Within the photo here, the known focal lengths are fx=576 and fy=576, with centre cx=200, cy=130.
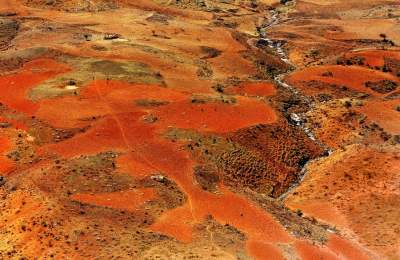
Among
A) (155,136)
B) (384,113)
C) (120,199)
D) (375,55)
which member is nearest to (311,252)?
(120,199)

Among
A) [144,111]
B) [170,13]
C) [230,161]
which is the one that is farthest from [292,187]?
[170,13]

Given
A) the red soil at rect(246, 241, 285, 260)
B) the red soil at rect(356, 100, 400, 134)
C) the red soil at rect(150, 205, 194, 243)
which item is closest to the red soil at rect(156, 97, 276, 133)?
the red soil at rect(356, 100, 400, 134)

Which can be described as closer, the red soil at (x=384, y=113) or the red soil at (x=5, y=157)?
the red soil at (x=5, y=157)

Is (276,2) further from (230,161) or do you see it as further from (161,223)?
(161,223)

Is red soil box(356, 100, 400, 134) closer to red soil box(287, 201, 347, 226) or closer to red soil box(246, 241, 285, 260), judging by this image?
red soil box(287, 201, 347, 226)

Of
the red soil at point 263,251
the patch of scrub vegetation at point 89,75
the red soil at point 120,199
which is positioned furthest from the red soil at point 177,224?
the patch of scrub vegetation at point 89,75

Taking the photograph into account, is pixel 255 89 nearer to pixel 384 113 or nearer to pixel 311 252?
pixel 384 113

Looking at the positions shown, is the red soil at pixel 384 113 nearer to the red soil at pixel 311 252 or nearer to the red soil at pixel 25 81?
the red soil at pixel 311 252
